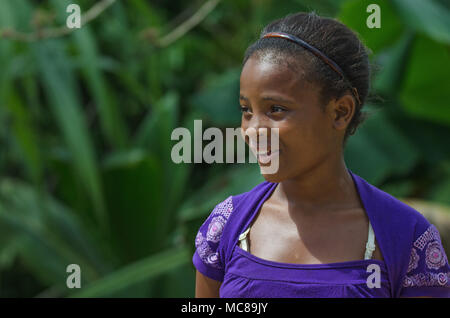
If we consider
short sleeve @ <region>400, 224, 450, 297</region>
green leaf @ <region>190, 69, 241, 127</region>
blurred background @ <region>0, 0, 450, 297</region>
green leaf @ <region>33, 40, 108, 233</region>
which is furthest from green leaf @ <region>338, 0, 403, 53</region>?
green leaf @ <region>33, 40, 108, 233</region>

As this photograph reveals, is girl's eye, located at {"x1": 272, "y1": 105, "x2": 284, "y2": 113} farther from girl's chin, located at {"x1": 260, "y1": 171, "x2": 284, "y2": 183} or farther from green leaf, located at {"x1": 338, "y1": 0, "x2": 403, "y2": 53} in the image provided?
green leaf, located at {"x1": 338, "y1": 0, "x2": 403, "y2": 53}

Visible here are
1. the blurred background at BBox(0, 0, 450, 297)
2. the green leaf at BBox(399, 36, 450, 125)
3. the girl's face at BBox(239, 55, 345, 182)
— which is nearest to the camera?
the girl's face at BBox(239, 55, 345, 182)

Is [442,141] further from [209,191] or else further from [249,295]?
[249,295]

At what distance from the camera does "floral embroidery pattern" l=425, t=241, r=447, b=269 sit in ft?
2.06

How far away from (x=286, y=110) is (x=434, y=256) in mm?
222

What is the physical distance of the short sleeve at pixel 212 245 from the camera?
0.69 metres

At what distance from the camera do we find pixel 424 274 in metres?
0.62

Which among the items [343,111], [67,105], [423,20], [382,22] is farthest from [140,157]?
[343,111]

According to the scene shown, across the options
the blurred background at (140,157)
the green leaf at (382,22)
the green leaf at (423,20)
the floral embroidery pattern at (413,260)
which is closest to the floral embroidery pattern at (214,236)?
the floral embroidery pattern at (413,260)

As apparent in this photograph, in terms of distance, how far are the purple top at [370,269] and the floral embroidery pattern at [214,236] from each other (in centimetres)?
2

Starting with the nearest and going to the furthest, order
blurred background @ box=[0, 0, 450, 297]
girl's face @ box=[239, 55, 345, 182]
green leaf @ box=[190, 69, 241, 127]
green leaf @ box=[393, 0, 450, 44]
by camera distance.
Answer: girl's face @ box=[239, 55, 345, 182] < green leaf @ box=[393, 0, 450, 44] < blurred background @ box=[0, 0, 450, 297] < green leaf @ box=[190, 69, 241, 127]

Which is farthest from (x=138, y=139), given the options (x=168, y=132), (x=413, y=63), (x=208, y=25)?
(x=413, y=63)

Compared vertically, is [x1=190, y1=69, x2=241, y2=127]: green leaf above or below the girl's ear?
above

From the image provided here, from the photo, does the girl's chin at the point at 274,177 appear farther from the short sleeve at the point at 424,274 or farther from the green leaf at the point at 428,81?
the green leaf at the point at 428,81
